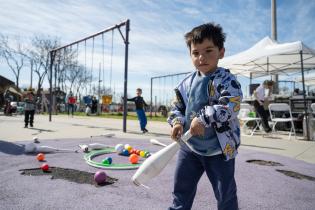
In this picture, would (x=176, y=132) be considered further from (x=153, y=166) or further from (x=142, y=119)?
(x=142, y=119)

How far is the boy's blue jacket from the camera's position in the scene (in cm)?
184

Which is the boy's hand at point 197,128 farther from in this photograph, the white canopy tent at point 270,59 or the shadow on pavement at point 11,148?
the white canopy tent at point 270,59

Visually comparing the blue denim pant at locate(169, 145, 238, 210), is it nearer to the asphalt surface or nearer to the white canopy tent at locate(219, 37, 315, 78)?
the asphalt surface

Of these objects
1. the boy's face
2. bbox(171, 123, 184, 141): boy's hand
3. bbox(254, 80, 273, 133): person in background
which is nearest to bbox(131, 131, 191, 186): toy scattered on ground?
bbox(171, 123, 184, 141): boy's hand

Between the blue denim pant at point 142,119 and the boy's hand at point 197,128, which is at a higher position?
the boy's hand at point 197,128

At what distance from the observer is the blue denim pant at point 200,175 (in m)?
1.89

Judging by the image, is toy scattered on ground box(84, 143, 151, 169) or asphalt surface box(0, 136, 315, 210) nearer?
asphalt surface box(0, 136, 315, 210)

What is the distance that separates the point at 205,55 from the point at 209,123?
53 centimetres

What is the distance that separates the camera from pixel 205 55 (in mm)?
2029

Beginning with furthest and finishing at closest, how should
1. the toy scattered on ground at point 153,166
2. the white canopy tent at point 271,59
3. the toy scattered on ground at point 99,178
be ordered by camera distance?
1. the white canopy tent at point 271,59
2. the toy scattered on ground at point 99,178
3. the toy scattered on ground at point 153,166

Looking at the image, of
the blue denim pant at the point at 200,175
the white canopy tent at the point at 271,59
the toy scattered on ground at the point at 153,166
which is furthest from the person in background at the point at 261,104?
the toy scattered on ground at the point at 153,166

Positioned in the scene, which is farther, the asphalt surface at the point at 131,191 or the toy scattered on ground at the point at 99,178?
the toy scattered on ground at the point at 99,178

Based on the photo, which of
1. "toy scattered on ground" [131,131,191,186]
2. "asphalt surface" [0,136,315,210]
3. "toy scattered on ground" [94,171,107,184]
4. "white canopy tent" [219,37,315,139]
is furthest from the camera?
"white canopy tent" [219,37,315,139]

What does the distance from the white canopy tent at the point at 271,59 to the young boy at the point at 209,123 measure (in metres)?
7.89
